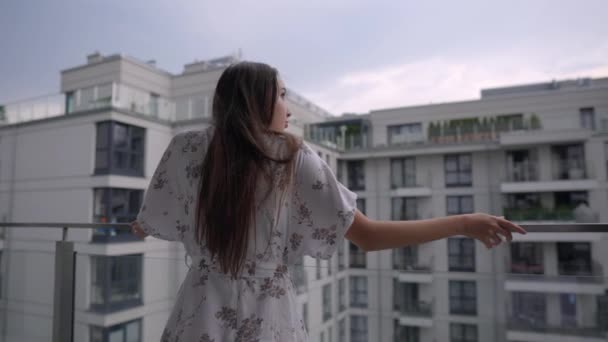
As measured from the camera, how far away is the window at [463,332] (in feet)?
2.86

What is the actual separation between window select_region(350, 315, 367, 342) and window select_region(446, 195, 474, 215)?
1197 cm

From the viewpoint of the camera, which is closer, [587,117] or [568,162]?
[568,162]

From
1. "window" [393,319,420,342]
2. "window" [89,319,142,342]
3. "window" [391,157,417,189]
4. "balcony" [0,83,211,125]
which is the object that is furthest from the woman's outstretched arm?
"window" [391,157,417,189]

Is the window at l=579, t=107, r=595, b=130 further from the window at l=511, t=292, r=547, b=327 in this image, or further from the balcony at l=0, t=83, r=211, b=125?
the window at l=511, t=292, r=547, b=327

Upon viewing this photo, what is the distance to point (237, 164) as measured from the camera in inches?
21.5

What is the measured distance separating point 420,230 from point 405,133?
1243 cm

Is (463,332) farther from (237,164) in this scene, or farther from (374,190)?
(374,190)

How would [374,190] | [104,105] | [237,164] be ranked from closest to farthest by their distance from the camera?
[237,164] < [104,105] < [374,190]

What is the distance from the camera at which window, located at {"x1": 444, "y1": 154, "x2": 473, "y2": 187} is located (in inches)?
476

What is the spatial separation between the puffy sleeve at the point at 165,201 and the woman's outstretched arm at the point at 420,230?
28 cm

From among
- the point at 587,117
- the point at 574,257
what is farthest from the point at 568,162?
the point at 574,257

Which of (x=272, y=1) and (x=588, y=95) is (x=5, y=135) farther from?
(x=588, y=95)

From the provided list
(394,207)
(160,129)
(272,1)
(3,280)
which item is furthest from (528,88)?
(3,280)

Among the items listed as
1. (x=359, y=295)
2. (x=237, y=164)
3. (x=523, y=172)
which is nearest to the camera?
(x=237, y=164)
